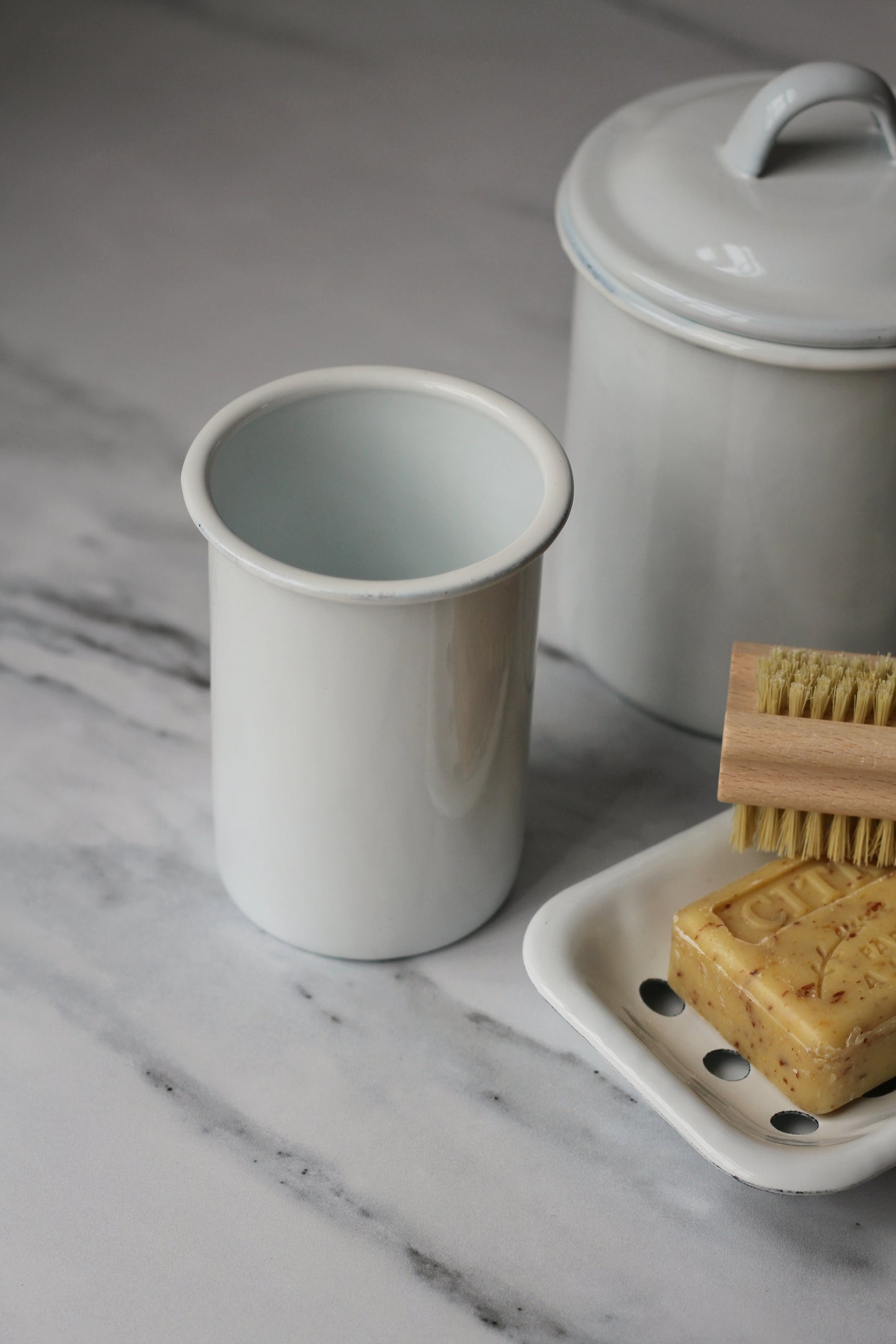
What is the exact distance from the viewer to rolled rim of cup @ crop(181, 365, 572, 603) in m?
0.47

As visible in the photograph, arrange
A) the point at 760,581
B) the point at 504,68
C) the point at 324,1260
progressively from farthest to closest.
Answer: the point at 504,68 < the point at 760,581 < the point at 324,1260

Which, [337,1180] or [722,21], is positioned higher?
[722,21]

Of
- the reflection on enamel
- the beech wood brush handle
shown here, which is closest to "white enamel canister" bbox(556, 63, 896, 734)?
the reflection on enamel

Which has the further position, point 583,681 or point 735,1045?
point 583,681

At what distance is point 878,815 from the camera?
0.52m

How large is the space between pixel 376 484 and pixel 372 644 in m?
0.12

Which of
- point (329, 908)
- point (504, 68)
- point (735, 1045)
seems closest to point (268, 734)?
point (329, 908)

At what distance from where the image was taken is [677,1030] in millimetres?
534

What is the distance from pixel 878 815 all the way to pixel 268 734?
203 millimetres

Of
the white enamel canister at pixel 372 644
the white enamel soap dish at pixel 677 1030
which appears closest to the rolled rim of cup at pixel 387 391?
the white enamel canister at pixel 372 644

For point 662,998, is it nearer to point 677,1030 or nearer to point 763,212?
point 677,1030

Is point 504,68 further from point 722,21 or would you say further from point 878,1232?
point 878,1232

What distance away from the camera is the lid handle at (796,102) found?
0.56 m

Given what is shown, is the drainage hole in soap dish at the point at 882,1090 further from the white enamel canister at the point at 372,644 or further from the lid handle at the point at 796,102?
the lid handle at the point at 796,102
